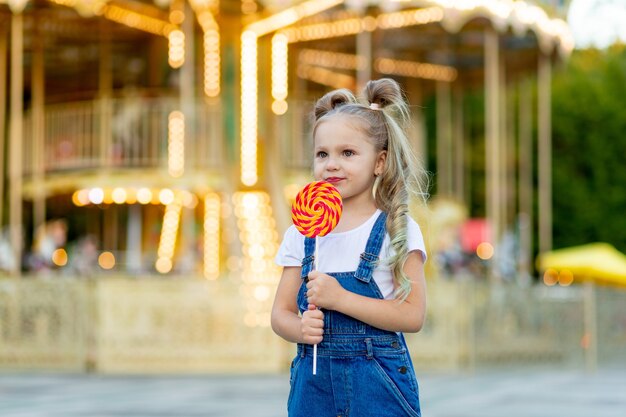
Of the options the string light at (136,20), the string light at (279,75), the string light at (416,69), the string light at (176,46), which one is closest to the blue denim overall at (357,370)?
the string light at (136,20)

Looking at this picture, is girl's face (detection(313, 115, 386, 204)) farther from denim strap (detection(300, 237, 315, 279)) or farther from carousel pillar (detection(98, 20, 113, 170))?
carousel pillar (detection(98, 20, 113, 170))

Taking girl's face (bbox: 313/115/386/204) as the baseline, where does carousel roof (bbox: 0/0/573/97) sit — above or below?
above

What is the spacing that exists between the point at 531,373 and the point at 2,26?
1075 centimetres

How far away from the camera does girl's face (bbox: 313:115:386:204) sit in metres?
4.24

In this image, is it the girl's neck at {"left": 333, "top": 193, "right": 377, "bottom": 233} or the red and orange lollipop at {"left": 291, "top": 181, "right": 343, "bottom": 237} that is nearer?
the red and orange lollipop at {"left": 291, "top": 181, "right": 343, "bottom": 237}

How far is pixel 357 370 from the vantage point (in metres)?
4.16

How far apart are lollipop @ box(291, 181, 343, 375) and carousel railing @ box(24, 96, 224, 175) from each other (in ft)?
55.7

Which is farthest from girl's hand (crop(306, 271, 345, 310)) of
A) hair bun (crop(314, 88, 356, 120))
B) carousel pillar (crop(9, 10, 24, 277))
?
carousel pillar (crop(9, 10, 24, 277))

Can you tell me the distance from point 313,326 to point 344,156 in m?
0.57

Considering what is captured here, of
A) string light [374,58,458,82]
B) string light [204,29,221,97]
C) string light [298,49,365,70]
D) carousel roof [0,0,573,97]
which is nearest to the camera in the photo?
carousel roof [0,0,573,97]

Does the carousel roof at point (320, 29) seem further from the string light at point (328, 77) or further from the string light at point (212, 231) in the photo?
the string light at point (212, 231)

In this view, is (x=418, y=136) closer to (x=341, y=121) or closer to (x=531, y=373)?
(x=531, y=373)

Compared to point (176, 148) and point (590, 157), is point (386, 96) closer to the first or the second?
point (176, 148)

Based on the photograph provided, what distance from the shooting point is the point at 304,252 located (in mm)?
4285
